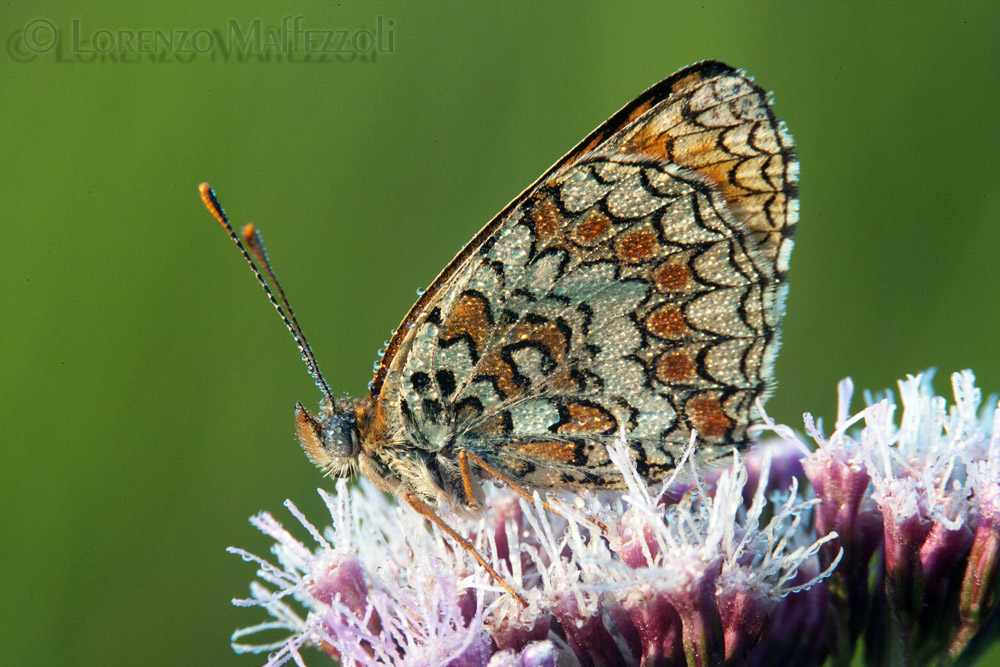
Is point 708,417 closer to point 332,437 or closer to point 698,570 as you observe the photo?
point 698,570

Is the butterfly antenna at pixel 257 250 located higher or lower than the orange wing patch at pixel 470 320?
higher

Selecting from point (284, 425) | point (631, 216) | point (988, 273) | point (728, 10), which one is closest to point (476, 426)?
point (631, 216)

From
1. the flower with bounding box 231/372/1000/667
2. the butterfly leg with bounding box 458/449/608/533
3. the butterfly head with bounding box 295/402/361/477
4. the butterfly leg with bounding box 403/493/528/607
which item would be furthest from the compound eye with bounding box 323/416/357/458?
the butterfly leg with bounding box 458/449/608/533

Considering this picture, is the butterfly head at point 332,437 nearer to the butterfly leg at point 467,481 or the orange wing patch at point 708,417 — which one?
the butterfly leg at point 467,481

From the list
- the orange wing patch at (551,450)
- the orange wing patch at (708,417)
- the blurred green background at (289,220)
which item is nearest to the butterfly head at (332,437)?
the orange wing patch at (551,450)

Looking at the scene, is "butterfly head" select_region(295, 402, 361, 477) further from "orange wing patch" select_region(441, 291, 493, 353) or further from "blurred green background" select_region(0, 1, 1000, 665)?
"blurred green background" select_region(0, 1, 1000, 665)

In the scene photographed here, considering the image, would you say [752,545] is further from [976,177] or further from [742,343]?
[976,177]
